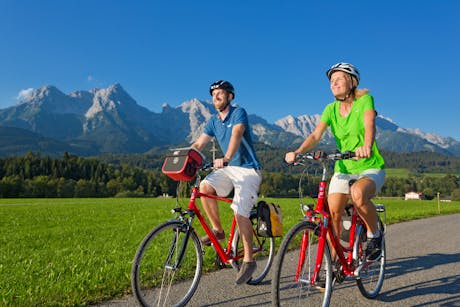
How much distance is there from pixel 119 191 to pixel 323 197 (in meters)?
111

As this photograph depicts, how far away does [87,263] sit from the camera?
24.1 ft

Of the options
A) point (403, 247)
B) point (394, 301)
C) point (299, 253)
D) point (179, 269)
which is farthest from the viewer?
point (403, 247)

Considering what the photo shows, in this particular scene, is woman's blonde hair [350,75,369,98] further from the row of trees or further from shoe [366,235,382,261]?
the row of trees

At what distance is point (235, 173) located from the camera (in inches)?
219

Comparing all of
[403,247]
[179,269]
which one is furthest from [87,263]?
[403,247]

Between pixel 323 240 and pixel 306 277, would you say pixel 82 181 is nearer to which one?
pixel 306 277

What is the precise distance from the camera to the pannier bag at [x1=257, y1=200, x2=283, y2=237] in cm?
564

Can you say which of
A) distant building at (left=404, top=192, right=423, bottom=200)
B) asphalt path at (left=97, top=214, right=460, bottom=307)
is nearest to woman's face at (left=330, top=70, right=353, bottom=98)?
asphalt path at (left=97, top=214, right=460, bottom=307)

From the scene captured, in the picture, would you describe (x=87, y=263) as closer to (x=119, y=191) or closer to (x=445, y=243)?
(x=445, y=243)

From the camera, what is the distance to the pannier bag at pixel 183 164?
466 cm

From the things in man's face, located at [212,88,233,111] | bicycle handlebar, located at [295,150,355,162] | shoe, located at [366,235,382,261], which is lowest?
shoe, located at [366,235,382,261]

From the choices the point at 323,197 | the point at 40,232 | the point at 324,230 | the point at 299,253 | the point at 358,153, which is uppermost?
the point at 358,153

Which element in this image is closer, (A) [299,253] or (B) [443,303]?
(A) [299,253]

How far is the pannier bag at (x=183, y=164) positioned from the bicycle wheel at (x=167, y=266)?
1.90ft
